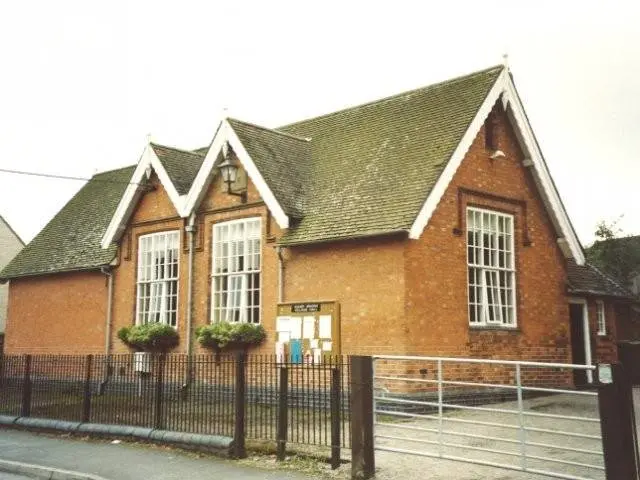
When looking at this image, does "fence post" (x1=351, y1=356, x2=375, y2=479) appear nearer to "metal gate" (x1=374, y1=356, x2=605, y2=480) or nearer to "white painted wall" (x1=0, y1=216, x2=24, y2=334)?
"metal gate" (x1=374, y1=356, x2=605, y2=480)

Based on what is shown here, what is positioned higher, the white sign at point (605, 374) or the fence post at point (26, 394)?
the white sign at point (605, 374)

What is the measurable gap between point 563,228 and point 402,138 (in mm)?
4954

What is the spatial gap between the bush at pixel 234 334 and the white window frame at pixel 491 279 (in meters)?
5.07

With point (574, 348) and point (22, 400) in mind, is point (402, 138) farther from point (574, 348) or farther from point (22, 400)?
point (22, 400)

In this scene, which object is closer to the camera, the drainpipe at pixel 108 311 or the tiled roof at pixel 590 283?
the tiled roof at pixel 590 283

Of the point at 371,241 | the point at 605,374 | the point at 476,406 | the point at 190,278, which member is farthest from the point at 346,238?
the point at 605,374

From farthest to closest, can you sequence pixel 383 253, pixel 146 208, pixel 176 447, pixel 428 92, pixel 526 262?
pixel 146 208, pixel 428 92, pixel 526 262, pixel 383 253, pixel 176 447

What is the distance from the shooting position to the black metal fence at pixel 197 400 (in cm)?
1010

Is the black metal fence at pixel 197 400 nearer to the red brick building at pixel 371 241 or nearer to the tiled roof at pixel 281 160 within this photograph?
the red brick building at pixel 371 241

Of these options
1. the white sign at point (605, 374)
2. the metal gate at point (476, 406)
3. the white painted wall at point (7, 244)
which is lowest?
the metal gate at point (476, 406)

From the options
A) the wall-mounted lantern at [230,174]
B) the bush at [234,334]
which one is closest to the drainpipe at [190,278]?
the bush at [234,334]

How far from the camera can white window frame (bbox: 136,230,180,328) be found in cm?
1944

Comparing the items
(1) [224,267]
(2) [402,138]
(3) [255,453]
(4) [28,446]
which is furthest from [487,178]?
(4) [28,446]

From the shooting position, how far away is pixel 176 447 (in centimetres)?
1138
